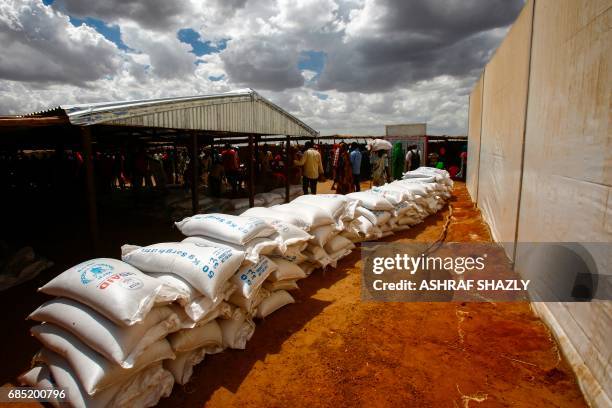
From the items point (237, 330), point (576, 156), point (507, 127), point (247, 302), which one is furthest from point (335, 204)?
point (576, 156)

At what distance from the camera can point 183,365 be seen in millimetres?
2605

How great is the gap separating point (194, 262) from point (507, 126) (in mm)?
4866

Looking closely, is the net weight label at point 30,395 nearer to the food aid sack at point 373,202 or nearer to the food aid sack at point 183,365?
the food aid sack at point 183,365

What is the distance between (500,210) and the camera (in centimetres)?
532

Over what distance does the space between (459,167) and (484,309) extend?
1604 cm

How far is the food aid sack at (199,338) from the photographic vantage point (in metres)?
2.56

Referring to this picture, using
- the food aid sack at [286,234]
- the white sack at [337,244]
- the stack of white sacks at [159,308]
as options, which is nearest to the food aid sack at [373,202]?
the white sack at [337,244]

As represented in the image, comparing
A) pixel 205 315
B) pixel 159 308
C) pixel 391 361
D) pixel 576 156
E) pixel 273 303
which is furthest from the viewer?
pixel 273 303

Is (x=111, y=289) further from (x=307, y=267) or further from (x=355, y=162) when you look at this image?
(x=355, y=162)

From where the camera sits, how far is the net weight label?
2.17m

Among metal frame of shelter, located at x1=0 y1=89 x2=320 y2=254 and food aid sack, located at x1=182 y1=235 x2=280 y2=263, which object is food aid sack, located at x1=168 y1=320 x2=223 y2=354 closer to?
food aid sack, located at x1=182 y1=235 x2=280 y2=263

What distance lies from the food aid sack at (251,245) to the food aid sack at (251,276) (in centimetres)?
8

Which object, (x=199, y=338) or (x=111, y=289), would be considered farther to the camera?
(x=199, y=338)

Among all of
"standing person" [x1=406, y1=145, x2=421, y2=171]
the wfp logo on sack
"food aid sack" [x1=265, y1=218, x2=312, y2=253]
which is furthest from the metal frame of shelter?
"standing person" [x1=406, y1=145, x2=421, y2=171]
